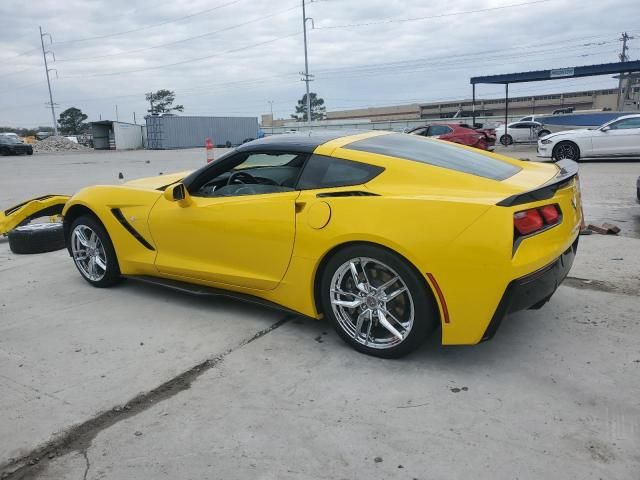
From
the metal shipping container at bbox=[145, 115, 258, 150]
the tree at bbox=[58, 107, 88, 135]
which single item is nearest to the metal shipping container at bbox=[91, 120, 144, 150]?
the metal shipping container at bbox=[145, 115, 258, 150]

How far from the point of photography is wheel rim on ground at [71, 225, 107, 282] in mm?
4727

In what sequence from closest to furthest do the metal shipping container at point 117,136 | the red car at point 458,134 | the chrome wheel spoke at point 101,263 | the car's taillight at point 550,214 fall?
the car's taillight at point 550,214, the chrome wheel spoke at point 101,263, the red car at point 458,134, the metal shipping container at point 117,136

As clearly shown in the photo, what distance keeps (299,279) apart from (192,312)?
115cm

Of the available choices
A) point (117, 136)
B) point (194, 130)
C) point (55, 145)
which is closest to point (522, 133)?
point (194, 130)

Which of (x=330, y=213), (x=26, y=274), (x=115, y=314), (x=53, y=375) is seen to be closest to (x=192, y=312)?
(x=115, y=314)

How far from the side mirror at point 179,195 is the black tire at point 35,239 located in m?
3.02

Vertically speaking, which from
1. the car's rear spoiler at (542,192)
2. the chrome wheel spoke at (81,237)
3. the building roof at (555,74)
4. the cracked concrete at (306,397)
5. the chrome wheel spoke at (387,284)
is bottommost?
the cracked concrete at (306,397)

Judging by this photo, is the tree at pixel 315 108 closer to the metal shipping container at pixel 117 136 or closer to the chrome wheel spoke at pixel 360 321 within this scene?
the metal shipping container at pixel 117 136

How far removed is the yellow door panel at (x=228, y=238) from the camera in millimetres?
3465

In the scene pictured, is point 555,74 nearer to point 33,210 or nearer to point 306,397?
point 33,210

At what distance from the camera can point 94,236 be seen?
4715mm

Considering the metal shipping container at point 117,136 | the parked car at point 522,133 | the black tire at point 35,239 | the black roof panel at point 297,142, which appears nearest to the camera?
the black roof panel at point 297,142

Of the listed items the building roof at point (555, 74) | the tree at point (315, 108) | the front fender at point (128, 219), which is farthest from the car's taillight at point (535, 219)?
the tree at point (315, 108)

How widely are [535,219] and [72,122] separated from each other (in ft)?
380
